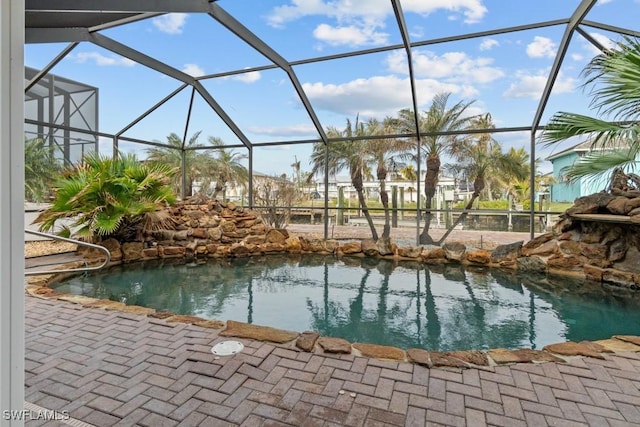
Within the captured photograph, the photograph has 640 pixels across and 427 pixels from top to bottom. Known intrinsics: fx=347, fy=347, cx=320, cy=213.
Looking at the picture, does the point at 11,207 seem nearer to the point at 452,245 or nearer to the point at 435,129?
the point at 452,245

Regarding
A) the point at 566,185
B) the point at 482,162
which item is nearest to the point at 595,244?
the point at 566,185

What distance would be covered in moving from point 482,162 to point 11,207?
9.28 meters

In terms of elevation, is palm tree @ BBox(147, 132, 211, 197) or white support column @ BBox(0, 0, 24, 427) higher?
palm tree @ BBox(147, 132, 211, 197)

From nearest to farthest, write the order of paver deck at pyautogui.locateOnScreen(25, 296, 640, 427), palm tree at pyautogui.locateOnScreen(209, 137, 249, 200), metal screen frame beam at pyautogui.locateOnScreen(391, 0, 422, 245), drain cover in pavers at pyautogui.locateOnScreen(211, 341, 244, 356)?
1. paver deck at pyautogui.locateOnScreen(25, 296, 640, 427)
2. drain cover in pavers at pyautogui.locateOnScreen(211, 341, 244, 356)
3. metal screen frame beam at pyautogui.locateOnScreen(391, 0, 422, 245)
4. palm tree at pyautogui.locateOnScreen(209, 137, 249, 200)

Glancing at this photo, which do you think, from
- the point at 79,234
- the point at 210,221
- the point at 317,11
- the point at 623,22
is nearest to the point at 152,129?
the point at 210,221

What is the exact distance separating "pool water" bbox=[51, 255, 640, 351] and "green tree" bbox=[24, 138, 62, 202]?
2.06m

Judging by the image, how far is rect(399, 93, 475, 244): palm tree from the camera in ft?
27.2

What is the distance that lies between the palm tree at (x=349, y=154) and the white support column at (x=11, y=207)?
8695mm

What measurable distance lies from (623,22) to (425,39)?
2819 millimetres

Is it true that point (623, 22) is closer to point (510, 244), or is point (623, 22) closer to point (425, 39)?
point (425, 39)

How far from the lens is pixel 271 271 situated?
659cm

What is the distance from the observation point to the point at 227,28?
543cm

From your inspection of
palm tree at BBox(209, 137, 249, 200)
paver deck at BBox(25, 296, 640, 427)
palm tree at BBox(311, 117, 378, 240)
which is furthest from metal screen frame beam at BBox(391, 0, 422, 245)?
palm tree at BBox(209, 137, 249, 200)

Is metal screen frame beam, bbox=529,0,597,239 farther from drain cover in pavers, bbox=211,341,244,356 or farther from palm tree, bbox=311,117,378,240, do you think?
drain cover in pavers, bbox=211,341,244,356
